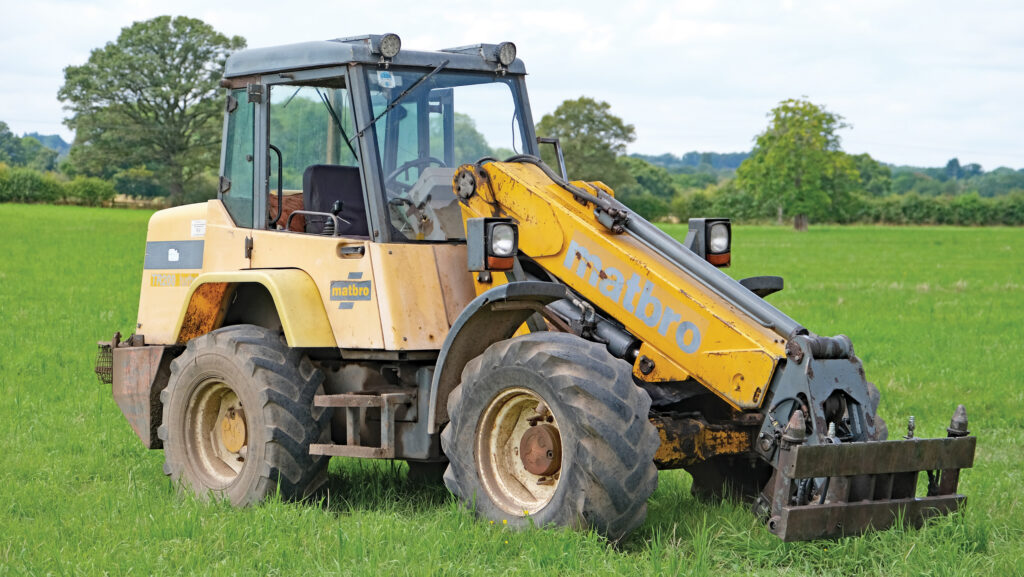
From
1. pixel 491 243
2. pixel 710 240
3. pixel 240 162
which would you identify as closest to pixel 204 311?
pixel 240 162

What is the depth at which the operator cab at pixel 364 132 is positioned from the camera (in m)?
8.12

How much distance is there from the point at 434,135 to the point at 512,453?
255cm

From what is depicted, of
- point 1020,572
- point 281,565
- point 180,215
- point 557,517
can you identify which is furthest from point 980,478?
point 180,215

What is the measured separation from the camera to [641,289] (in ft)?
23.6

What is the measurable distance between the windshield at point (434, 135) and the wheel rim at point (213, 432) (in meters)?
1.82

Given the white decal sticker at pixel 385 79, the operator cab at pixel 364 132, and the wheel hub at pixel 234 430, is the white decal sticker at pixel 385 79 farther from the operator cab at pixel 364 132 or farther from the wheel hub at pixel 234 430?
the wheel hub at pixel 234 430

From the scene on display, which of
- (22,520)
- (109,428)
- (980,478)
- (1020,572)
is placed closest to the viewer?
(1020,572)

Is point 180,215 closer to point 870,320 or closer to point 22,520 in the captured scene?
point 22,520

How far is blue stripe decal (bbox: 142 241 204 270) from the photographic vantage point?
914 cm

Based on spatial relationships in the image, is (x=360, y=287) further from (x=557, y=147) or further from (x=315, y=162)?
(x=557, y=147)

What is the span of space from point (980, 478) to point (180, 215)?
614 centimetres

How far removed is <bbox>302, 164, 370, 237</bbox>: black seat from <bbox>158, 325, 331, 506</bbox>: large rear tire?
871 mm

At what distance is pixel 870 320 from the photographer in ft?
67.7

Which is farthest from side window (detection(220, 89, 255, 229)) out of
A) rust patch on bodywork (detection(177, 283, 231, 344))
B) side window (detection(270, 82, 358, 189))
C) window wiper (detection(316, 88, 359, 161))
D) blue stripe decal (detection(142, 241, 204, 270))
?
window wiper (detection(316, 88, 359, 161))
